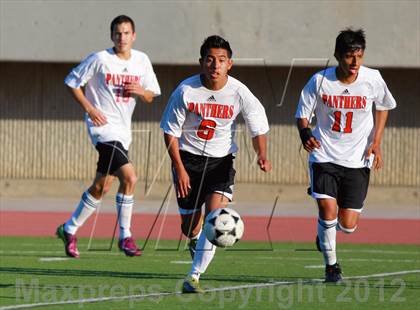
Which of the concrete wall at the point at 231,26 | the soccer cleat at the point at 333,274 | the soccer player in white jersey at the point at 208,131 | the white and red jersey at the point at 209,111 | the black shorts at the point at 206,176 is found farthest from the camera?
the concrete wall at the point at 231,26

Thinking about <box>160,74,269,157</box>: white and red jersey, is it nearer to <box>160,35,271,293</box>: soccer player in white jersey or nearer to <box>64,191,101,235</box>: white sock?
<box>160,35,271,293</box>: soccer player in white jersey

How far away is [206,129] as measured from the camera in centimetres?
1149

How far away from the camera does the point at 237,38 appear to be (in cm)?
2495

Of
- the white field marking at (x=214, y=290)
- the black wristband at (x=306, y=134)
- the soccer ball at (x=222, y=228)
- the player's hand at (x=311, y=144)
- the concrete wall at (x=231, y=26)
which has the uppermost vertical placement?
the concrete wall at (x=231, y=26)

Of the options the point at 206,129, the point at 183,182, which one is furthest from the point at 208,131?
the point at 183,182

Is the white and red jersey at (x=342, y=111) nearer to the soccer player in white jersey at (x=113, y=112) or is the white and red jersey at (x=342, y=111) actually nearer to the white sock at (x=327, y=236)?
the white sock at (x=327, y=236)

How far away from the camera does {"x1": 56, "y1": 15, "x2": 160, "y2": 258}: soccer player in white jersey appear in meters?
14.3

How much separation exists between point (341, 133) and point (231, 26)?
12.9m

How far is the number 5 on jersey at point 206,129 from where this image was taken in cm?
1144

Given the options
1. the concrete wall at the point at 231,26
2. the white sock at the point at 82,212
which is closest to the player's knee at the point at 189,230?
the white sock at the point at 82,212

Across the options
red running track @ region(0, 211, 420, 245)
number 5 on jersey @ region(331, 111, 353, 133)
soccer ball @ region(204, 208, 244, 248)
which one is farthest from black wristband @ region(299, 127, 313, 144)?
red running track @ region(0, 211, 420, 245)

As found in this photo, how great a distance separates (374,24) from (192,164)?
13794mm

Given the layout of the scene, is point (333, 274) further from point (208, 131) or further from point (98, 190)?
point (98, 190)

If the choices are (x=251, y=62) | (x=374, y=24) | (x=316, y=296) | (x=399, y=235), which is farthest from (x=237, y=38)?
(x=316, y=296)
